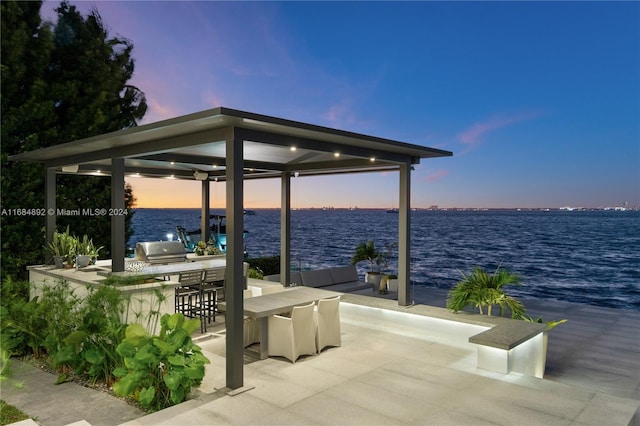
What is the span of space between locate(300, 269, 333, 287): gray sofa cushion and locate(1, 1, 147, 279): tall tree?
22.8 feet

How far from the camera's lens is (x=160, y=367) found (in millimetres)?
4641

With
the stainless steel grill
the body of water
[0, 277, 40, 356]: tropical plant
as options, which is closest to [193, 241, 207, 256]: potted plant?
the stainless steel grill

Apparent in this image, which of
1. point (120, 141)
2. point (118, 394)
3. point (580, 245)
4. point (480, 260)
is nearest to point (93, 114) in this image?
point (120, 141)

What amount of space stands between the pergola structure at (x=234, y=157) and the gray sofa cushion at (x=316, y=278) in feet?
1.90

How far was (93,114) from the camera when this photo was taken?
1293 cm

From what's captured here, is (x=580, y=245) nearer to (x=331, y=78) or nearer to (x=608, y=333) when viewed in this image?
(x=331, y=78)

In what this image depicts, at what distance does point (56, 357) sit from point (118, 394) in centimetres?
130

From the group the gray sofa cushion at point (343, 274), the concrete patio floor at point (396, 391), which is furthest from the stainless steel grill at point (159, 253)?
the gray sofa cushion at point (343, 274)

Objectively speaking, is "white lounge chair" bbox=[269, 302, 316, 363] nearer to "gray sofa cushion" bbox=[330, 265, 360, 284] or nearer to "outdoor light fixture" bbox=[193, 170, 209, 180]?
"gray sofa cushion" bbox=[330, 265, 360, 284]

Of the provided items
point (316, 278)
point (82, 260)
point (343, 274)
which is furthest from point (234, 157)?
point (343, 274)

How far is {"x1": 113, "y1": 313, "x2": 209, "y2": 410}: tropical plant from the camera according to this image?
14.2 ft

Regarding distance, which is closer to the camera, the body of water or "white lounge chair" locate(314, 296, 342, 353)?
"white lounge chair" locate(314, 296, 342, 353)

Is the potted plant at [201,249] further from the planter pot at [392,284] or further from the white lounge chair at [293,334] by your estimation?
the white lounge chair at [293,334]

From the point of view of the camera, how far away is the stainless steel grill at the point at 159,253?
32.8 ft
